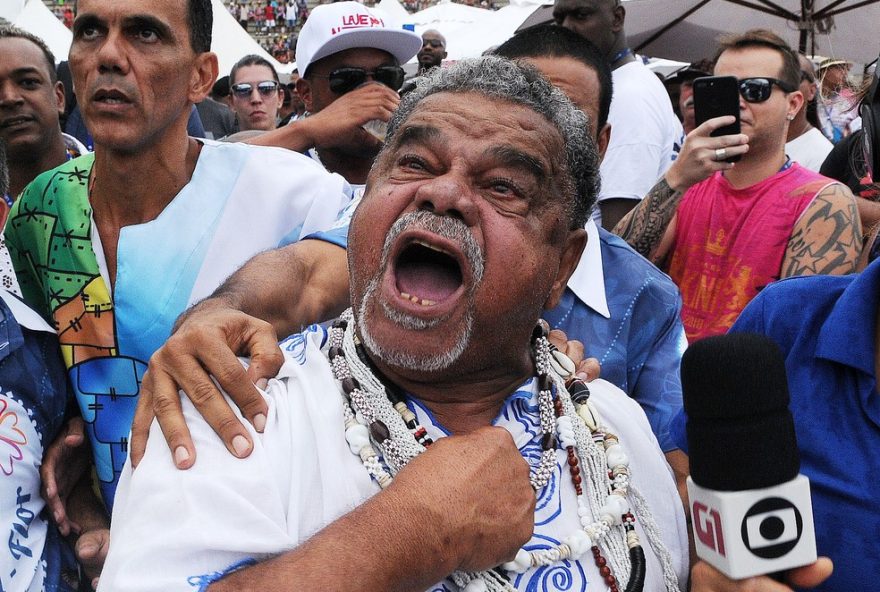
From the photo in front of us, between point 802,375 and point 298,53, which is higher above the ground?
point 298,53

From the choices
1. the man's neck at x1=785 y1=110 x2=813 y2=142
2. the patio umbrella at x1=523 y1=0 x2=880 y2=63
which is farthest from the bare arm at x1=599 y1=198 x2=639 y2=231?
the patio umbrella at x1=523 y1=0 x2=880 y2=63

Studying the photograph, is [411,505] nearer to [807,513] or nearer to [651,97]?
[807,513]

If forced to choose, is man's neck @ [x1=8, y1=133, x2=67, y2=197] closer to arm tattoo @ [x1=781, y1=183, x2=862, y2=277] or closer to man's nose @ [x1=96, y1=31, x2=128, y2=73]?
A: man's nose @ [x1=96, y1=31, x2=128, y2=73]

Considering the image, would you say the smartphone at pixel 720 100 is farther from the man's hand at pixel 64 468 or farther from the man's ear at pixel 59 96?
the man's ear at pixel 59 96

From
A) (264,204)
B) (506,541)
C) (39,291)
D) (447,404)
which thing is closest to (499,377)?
(447,404)

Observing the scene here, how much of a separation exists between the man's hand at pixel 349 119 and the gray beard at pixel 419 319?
1824 mm

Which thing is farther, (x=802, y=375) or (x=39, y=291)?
(x=39, y=291)

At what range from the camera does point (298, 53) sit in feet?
13.5

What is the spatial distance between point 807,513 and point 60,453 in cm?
188

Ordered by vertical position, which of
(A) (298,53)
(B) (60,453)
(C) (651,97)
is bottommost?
(B) (60,453)

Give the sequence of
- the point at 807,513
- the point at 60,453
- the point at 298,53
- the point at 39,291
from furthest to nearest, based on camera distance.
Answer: the point at 298,53, the point at 39,291, the point at 60,453, the point at 807,513

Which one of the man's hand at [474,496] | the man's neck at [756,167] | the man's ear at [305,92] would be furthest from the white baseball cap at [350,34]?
the man's hand at [474,496]

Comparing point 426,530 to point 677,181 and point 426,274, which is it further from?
point 677,181

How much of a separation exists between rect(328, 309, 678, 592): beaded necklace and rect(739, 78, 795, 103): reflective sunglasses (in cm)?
236
